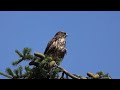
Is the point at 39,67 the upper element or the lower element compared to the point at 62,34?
lower

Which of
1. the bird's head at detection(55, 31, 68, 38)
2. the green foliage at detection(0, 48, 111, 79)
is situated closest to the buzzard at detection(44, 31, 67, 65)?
the bird's head at detection(55, 31, 68, 38)

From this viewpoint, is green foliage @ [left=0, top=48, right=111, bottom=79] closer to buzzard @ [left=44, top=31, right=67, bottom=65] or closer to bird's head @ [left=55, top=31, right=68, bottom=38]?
buzzard @ [left=44, top=31, right=67, bottom=65]

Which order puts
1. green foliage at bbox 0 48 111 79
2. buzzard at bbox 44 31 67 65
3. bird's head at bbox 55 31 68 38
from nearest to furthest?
green foliage at bbox 0 48 111 79
buzzard at bbox 44 31 67 65
bird's head at bbox 55 31 68 38

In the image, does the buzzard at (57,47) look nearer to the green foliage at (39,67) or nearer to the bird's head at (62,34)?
the bird's head at (62,34)

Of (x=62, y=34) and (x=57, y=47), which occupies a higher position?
(x=62, y=34)

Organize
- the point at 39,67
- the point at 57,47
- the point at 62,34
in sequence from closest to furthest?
the point at 39,67 → the point at 57,47 → the point at 62,34

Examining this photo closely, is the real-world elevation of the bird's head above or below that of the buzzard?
above

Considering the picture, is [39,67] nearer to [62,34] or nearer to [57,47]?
[57,47]

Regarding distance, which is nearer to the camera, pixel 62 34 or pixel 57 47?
pixel 57 47

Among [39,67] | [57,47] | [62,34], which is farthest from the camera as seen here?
[62,34]

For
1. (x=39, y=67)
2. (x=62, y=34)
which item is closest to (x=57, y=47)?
(x=62, y=34)

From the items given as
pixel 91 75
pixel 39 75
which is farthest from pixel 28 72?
pixel 91 75

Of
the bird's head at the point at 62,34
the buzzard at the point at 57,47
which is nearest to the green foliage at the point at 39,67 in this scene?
the buzzard at the point at 57,47

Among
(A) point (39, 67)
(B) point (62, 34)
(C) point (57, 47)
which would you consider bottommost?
(A) point (39, 67)
